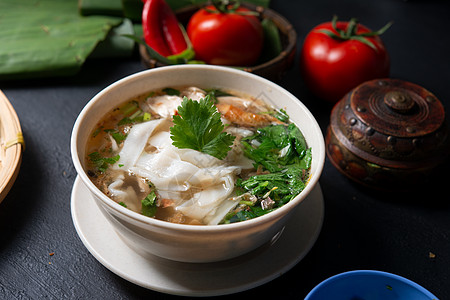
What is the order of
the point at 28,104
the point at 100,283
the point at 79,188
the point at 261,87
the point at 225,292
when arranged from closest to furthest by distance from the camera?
the point at 225,292, the point at 100,283, the point at 79,188, the point at 261,87, the point at 28,104

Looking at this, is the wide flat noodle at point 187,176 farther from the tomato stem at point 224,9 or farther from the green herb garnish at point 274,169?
the tomato stem at point 224,9

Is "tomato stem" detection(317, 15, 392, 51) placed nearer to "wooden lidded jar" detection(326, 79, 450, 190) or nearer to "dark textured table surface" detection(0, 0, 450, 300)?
"dark textured table surface" detection(0, 0, 450, 300)

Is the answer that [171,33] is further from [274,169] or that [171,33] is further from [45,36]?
[274,169]

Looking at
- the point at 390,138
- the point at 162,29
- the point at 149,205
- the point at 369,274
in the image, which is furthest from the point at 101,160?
the point at 162,29

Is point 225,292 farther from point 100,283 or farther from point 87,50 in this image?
point 87,50

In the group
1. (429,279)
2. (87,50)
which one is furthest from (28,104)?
(429,279)

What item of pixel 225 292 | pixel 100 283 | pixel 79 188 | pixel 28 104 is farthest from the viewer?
pixel 28 104

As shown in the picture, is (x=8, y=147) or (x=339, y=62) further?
(x=339, y=62)
